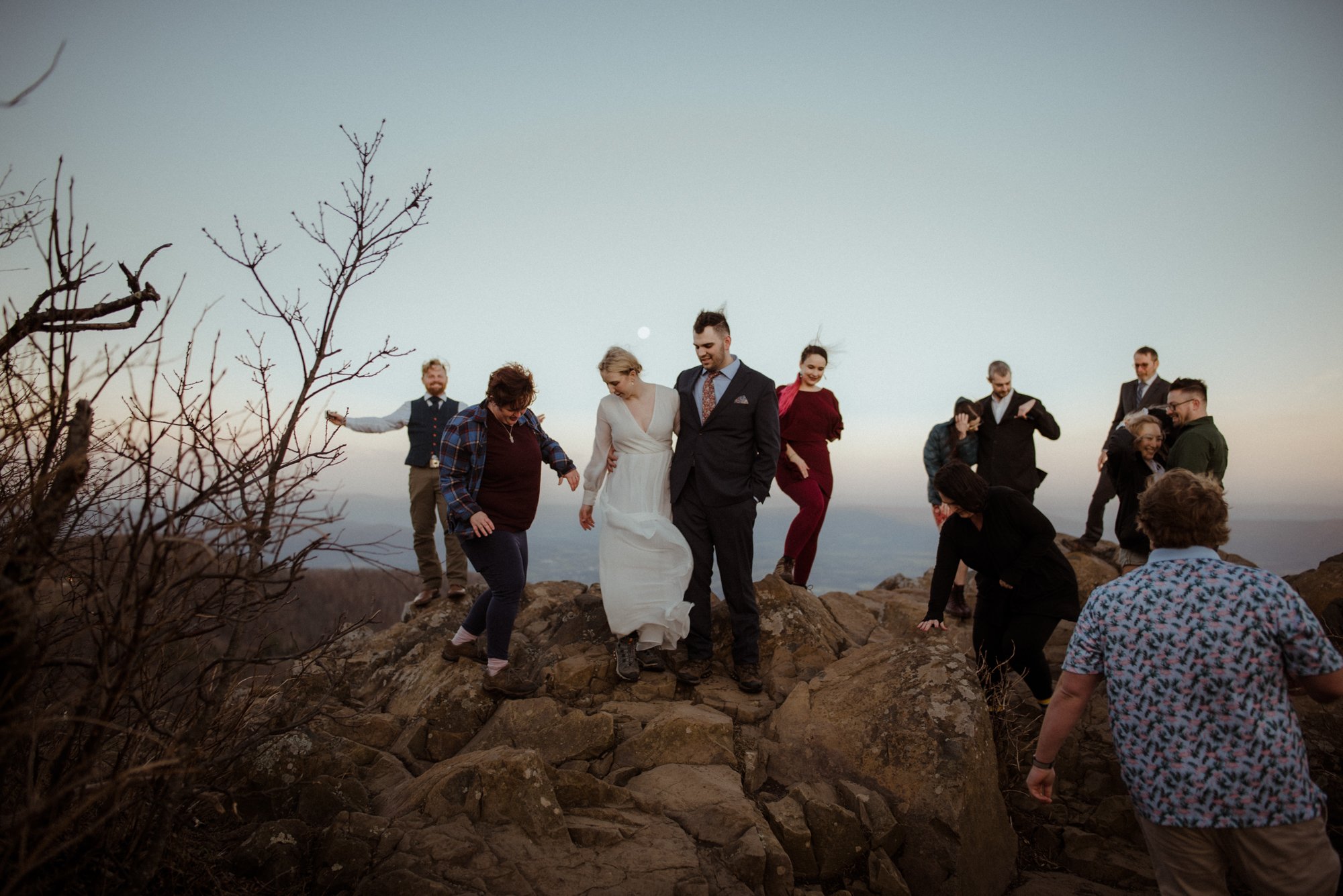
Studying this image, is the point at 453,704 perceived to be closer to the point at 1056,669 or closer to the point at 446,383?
the point at 446,383

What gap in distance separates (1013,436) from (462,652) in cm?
537

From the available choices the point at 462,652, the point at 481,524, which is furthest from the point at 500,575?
the point at 462,652

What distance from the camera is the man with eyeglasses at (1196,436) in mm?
4770

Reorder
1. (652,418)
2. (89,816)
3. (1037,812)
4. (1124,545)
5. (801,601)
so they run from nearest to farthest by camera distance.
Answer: (89,816)
(1037,812)
(652,418)
(1124,545)
(801,601)

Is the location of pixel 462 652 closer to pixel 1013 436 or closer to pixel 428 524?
pixel 428 524

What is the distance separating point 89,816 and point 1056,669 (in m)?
6.25

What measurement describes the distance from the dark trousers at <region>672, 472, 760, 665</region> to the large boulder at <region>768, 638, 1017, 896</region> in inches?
21.1

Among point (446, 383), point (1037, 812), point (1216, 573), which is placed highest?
point (446, 383)

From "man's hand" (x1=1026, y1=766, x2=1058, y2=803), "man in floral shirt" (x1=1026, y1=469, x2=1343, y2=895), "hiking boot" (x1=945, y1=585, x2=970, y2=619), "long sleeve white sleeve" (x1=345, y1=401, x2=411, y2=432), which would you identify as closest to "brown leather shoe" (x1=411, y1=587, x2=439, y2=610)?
"long sleeve white sleeve" (x1=345, y1=401, x2=411, y2=432)

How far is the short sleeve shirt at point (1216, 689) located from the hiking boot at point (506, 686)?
3396 mm

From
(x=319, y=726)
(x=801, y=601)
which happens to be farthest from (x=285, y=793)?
(x=801, y=601)

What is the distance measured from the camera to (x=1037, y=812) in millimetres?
4039

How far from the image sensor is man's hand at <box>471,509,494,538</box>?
13.3 feet

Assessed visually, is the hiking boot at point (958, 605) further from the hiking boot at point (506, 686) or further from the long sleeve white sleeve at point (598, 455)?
the hiking boot at point (506, 686)
